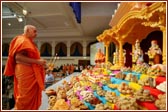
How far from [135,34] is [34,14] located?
488 cm

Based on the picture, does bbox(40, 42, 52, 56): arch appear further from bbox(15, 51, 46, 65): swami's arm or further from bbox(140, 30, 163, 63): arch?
bbox(15, 51, 46, 65): swami's arm

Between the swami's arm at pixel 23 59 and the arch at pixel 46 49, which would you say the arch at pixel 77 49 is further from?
the swami's arm at pixel 23 59

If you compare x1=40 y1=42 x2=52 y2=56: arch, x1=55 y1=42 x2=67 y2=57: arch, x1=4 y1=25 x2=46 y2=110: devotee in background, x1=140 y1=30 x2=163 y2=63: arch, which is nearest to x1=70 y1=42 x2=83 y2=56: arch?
x1=55 y1=42 x2=67 y2=57: arch

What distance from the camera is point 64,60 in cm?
1227

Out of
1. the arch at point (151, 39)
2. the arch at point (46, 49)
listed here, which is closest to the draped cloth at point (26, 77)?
the arch at point (151, 39)

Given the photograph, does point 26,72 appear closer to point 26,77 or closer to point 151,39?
point 26,77

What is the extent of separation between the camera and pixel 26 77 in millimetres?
1793

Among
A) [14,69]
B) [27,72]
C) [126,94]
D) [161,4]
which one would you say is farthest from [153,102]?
[14,69]

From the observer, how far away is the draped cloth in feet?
5.85

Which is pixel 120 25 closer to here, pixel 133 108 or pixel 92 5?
pixel 133 108

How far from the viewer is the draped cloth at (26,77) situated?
1.78m

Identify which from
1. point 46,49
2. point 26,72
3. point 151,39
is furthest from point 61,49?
point 26,72

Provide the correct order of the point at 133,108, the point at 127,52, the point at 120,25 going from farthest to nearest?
the point at 127,52 → the point at 120,25 → the point at 133,108

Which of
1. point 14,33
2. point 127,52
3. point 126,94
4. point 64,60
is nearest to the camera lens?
point 126,94
